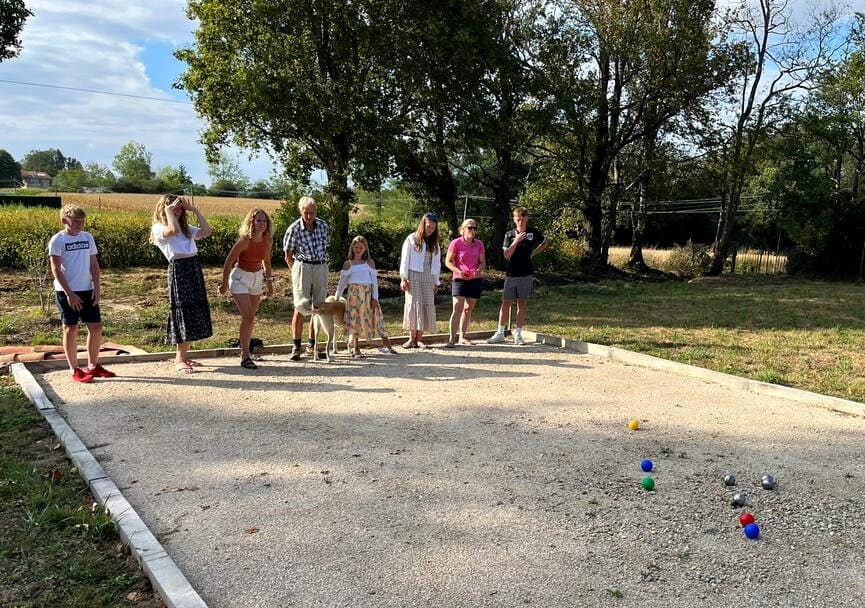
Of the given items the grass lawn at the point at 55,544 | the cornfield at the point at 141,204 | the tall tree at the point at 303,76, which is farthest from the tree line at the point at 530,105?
the grass lawn at the point at 55,544

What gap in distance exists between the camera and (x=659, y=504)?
3.65 metres

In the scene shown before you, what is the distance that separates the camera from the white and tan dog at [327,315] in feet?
23.3

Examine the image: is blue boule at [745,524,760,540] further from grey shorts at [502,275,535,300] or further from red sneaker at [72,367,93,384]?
red sneaker at [72,367,93,384]

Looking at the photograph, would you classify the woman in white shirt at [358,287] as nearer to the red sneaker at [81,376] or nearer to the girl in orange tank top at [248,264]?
the girl in orange tank top at [248,264]

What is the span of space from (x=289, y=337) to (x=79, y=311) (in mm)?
3169

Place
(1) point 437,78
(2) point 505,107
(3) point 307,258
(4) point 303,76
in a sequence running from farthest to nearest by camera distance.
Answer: (2) point 505,107 → (1) point 437,78 → (4) point 303,76 → (3) point 307,258

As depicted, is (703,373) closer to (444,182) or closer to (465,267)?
(465,267)

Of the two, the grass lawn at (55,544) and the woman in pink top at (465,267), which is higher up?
the woman in pink top at (465,267)

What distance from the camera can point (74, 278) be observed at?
5.81m

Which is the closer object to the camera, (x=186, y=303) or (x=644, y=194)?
(x=186, y=303)

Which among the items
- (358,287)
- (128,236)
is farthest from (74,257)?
(128,236)

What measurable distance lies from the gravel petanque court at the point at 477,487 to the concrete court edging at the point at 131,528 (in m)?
0.09

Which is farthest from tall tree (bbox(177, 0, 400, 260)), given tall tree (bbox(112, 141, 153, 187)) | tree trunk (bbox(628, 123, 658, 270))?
tall tree (bbox(112, 141, 153, 187))

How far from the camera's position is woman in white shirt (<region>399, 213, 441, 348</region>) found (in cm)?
779
